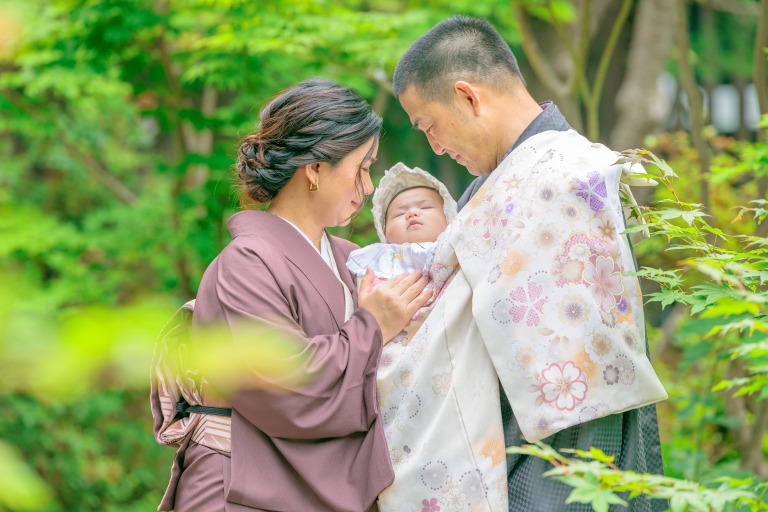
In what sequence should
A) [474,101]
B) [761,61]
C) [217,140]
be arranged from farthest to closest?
[217,140] < [761,61] < [474,101]

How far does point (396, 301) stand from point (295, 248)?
1.12ft

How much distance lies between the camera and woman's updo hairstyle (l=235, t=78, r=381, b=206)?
246 cm

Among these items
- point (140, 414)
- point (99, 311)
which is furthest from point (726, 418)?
point (140, 414)

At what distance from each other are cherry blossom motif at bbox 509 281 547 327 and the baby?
0.48 meters

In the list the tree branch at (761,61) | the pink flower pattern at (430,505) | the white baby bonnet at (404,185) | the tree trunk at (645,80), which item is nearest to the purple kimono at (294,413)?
the pink flower pattern at (430,505)

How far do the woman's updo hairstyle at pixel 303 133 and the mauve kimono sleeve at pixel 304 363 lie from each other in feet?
0.87

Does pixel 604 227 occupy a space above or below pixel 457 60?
below

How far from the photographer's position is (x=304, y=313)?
7.85 ft

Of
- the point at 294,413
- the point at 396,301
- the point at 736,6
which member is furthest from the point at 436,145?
the point at 736,6

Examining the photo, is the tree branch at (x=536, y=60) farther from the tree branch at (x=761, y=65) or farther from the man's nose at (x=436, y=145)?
the man's nose at (x=436, y=145)

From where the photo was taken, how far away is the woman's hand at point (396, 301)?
2.39 meters

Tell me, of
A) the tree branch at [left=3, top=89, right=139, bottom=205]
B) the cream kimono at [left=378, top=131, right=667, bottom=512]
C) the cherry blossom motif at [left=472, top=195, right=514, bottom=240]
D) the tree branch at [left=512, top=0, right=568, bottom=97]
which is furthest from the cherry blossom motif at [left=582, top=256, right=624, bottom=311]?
the tree branch at [left=3, top=89, right=139, bottom=205]

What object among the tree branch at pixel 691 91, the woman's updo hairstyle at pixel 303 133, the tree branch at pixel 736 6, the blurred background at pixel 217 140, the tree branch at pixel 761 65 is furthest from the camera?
the tree branch at pixel 736 6

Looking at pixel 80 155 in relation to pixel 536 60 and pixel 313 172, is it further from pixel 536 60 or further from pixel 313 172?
pixel 313 172
